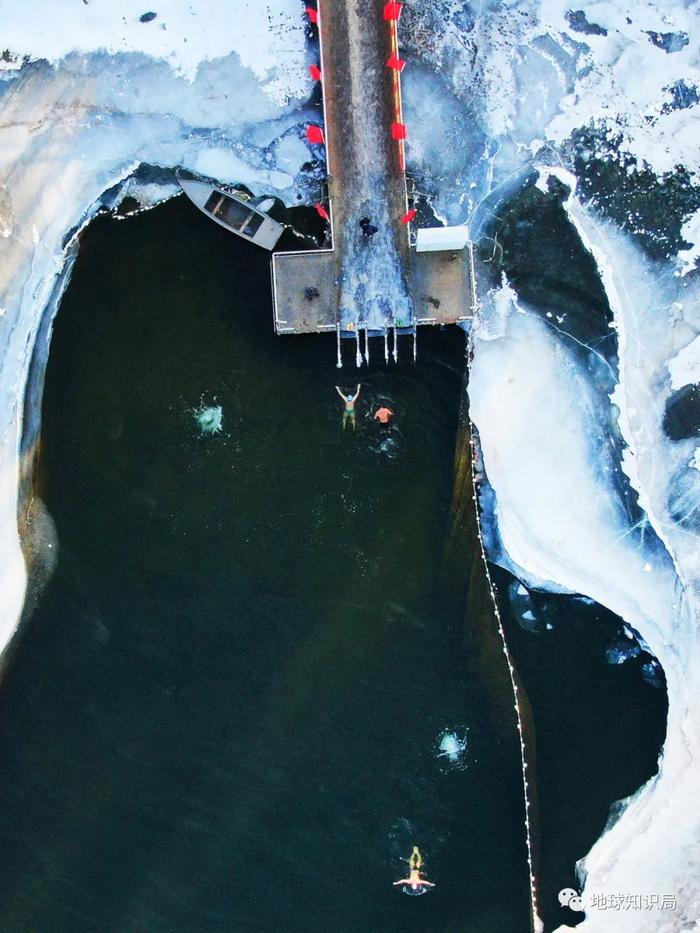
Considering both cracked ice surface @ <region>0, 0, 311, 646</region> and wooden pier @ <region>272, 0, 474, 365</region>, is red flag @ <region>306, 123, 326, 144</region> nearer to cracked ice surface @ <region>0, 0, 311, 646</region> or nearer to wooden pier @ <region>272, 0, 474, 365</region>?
wooden pier @ <region>272, 0, 474, 365</region>

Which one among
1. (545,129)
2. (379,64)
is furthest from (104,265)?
(545,129)

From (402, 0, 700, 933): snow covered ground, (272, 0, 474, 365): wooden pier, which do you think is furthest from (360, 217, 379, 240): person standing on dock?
(402, 0, 700, 933): snow covered ground

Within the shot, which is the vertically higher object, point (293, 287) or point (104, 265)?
point (104, 265)

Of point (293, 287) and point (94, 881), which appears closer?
point (293, 287)

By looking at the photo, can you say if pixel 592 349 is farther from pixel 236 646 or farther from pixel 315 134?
pixel 236 646

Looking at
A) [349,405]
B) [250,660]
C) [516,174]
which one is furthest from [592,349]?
[250,660]

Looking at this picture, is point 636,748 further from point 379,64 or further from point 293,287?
point 379,64
